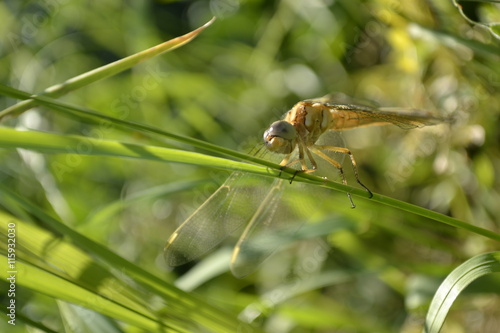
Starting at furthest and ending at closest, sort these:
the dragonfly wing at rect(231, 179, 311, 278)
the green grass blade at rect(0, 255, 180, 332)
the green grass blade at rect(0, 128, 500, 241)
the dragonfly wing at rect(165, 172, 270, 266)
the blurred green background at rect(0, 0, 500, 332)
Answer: the blurred green background at rect(0, 0, 500, 332) → the dragonfly wing at rect(231, 179, 311, 278) → the dragonfly wing at rect(165, 172, 270, 266) → the green grass blade at rect(0, 255, 180, 332) → the green grass blade at rect(0, 128, 500, 241)

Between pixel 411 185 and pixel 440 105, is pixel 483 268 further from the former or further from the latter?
pixel 411 185

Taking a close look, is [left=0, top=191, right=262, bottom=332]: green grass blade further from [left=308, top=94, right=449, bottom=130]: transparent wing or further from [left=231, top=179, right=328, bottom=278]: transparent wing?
[left=308, top=94, right=449, bottom=130]: transparent wing

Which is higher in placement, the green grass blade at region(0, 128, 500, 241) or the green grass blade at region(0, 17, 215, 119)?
the green grass blade at region(0, 17, 215, 119)

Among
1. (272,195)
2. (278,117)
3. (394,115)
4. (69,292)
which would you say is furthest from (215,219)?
(278,117)

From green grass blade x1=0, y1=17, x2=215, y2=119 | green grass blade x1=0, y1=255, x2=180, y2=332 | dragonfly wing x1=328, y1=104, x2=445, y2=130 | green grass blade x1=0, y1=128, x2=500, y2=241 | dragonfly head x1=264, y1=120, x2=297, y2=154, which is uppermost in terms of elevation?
dragonfly wing x1=328, y1=104, x2=445, y2=130

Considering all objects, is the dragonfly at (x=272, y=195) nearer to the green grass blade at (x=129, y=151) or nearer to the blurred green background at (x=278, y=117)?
the blurred green background at (x=278, y=117)

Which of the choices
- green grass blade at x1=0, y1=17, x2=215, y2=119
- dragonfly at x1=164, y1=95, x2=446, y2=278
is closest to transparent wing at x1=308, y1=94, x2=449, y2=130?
dragonfly at x1=164, y1=95, x2=446, y2=278

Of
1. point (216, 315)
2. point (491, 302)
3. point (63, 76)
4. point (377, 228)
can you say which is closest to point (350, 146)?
point (377, 228)
